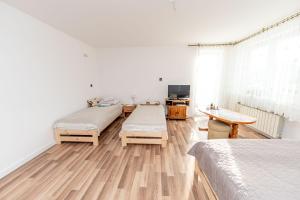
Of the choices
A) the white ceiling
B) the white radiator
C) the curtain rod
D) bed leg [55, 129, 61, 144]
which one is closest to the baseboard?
bed leg [55, 129, 61, 144]

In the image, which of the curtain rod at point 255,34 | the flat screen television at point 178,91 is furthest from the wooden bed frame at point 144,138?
the curtain rod at point 255,34

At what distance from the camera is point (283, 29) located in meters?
2.71

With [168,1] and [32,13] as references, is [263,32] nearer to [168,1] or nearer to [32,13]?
[168,1]

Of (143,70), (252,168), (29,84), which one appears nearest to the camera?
(252,168)

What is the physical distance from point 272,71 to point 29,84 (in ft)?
15.6

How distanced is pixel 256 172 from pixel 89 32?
12.7 ft

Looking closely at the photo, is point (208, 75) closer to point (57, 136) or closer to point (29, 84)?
point (57, 136)

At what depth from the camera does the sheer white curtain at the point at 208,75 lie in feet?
14.9

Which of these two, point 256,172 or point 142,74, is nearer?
point 256,172

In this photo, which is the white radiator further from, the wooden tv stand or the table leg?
the wooden tv stand

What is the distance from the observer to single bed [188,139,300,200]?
934 millimetres

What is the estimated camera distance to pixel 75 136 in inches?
114

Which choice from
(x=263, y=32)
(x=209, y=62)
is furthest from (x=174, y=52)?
(x=263, y=32)

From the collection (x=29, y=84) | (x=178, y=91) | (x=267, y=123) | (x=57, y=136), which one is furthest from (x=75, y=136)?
(x=267, y=123)
